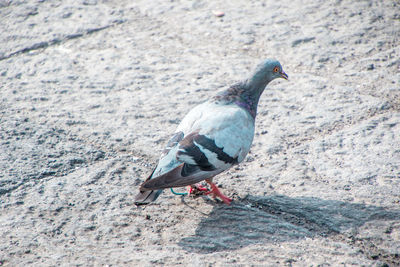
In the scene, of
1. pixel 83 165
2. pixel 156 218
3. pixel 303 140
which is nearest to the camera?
pixel 156 218

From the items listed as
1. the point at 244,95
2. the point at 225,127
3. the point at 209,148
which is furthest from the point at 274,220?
the point at 244,95

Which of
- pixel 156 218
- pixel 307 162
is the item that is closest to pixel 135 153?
pixel 156 218

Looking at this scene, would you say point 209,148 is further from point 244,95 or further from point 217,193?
point 244,95

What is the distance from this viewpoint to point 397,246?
2.56 m

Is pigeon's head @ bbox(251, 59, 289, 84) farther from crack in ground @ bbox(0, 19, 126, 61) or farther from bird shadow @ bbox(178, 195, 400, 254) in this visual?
crack in ground @ bbox(0, 19, 126, 61)

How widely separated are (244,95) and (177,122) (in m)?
0.57

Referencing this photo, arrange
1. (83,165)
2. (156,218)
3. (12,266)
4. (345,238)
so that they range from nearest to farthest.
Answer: (12,266) → (345,238) → (156,218) → (83,165)

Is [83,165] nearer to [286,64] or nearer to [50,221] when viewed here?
[50,221]

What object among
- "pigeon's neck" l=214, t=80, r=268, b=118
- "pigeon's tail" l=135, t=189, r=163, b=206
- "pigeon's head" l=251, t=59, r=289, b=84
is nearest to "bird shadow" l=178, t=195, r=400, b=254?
"pigeon's tail" l=135, t=189, r=163, b=206

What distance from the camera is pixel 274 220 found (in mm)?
2814

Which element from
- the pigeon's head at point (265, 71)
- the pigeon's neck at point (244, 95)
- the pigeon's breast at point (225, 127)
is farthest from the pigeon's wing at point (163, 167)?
the pigeon's head at point (265, 71)

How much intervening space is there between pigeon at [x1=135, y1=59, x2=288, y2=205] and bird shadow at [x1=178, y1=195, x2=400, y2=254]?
0.17 m

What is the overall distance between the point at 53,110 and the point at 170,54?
125 cm

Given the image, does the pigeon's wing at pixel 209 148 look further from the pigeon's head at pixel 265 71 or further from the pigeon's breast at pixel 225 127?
the pigeon's head at pixel 265 71
